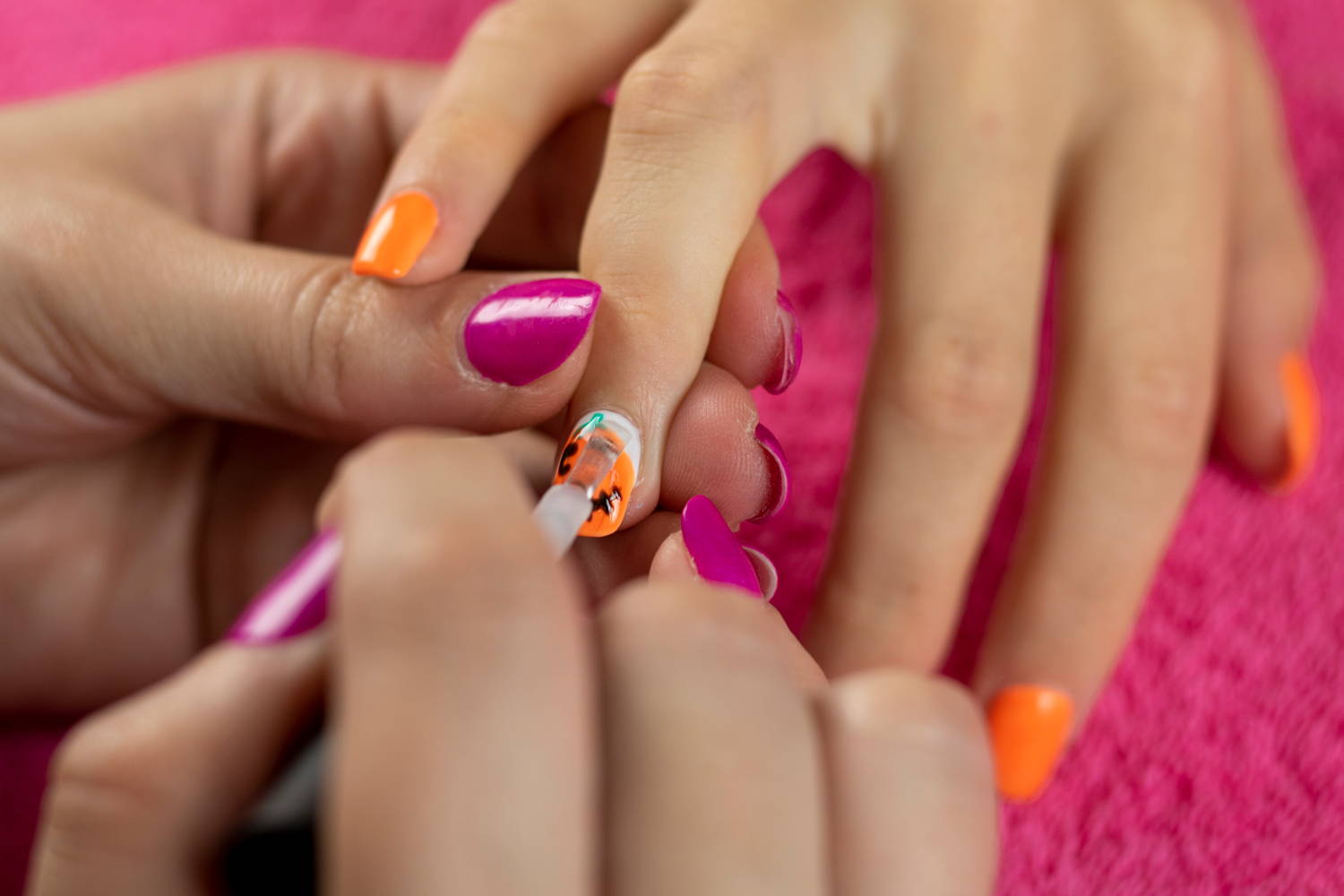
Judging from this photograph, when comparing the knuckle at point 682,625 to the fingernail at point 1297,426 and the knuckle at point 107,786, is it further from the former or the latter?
the fingernail at point 1297,426

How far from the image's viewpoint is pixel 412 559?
18 centimetres

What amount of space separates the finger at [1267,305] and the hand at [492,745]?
0.45 meters

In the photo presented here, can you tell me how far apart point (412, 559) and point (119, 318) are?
267 millimetres

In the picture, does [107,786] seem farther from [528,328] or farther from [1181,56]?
[1181,56]

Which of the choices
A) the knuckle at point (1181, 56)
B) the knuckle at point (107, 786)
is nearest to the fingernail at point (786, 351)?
the knuckle at point (107, 786)

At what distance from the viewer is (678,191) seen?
38cm

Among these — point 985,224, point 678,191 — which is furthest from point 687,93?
point 985,224

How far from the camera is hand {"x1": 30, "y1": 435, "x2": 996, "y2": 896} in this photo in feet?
0.57

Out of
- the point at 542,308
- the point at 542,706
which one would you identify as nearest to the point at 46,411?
the point at 542,308

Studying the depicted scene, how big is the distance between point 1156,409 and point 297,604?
0.45 metres

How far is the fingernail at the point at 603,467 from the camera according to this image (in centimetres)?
29

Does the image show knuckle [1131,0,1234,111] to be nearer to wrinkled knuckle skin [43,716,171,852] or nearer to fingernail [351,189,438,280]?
fingernail [351,189,438,280]

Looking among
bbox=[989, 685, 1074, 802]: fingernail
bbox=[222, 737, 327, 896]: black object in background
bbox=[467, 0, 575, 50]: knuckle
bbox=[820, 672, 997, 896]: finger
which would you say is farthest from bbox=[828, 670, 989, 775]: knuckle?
bbox=[467, 0, 575, 50]: knuckle

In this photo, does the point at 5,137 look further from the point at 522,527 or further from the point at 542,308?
the point at 522,527
